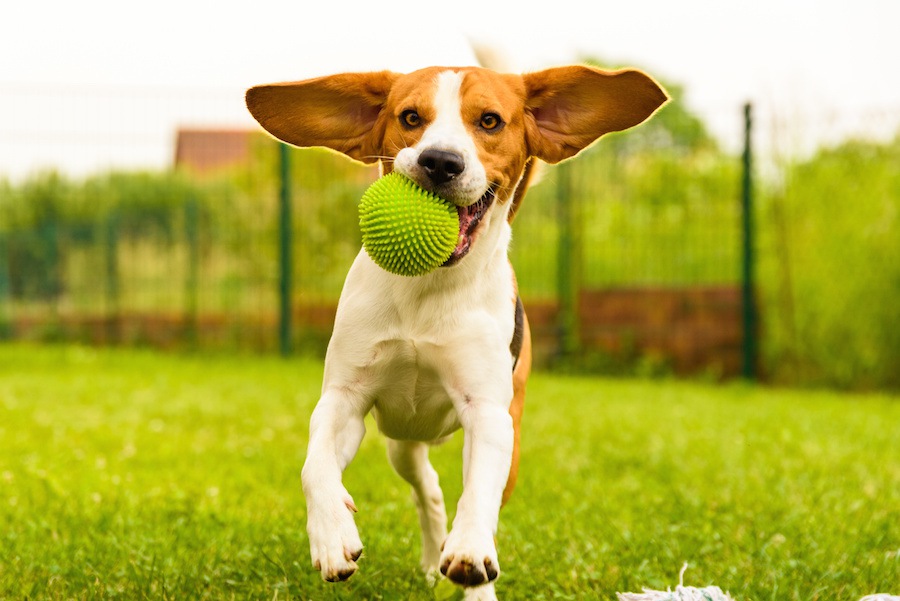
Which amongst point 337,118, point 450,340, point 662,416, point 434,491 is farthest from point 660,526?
point 662,416

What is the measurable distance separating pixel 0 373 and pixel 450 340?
345 inches

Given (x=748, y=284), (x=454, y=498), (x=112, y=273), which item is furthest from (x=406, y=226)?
(x=112, y=273)

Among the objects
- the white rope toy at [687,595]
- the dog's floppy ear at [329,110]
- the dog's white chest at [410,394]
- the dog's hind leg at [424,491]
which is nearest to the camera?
the white rope toy at [687,595]

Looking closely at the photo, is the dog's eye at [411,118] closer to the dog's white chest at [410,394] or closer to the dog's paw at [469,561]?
the dog's white chest at [410,394]

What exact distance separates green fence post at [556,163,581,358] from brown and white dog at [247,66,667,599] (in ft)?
27.5

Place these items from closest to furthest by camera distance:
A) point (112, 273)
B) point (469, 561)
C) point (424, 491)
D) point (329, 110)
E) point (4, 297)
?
point (469, 561) → point (329, 110) → point (424, 491) → point (112, 273) → point (4, 297)

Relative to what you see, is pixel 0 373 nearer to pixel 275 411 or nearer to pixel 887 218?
pixel 275 411

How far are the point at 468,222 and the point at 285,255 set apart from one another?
9.05 meters

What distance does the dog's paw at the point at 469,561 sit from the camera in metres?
2.57

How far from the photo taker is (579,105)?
3453 mm

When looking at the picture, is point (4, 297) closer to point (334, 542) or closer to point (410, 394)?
point (410, 394)

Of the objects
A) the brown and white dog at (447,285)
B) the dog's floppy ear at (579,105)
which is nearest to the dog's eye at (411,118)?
the brown and white dog at (447,285)

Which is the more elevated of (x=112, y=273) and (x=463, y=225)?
(x=463, y=225)

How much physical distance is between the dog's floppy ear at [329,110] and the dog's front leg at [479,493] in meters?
0.91
